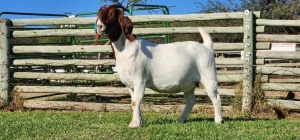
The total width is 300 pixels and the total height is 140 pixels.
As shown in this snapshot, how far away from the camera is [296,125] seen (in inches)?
298

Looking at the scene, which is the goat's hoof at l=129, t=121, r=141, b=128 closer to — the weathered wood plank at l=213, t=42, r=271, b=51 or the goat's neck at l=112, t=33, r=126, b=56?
the goat's neck at l=112, t=33, r=126, b=56

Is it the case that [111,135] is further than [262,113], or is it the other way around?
[262,113]

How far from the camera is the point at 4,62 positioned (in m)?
10.4

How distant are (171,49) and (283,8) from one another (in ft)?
41.1

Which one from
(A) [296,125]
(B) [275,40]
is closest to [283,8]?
(B) [275,40]

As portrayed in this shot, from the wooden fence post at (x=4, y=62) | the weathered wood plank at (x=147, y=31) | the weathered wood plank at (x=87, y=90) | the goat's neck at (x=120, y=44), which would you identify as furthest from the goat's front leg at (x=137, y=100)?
the wooden fence post at (x=4, y=62)

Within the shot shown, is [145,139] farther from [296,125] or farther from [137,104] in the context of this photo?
[296,125]

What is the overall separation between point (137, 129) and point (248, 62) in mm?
3570

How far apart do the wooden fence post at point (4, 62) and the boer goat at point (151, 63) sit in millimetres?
4313

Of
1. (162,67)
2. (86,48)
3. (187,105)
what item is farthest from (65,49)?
(162,67)

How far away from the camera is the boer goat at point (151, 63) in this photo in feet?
21.9

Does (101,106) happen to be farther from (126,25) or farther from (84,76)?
(126,25)

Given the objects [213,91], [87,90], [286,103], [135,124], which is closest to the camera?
[135,124]

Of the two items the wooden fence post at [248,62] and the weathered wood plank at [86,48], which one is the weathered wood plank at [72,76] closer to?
the weathered wood plank at [86,48]
